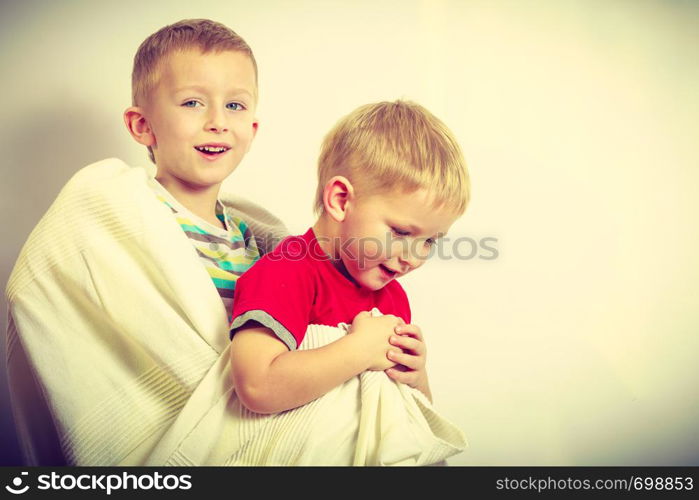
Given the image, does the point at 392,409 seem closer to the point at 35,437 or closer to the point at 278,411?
the point at 278,411

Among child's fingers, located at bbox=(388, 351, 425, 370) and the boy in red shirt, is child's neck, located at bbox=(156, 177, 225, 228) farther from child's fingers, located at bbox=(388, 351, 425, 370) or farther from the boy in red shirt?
child's fingers, located at bbox=(388, 351, 425, 370)

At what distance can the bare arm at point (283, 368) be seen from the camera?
0.80 metres

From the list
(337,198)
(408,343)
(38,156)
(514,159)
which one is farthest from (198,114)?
(514,159)

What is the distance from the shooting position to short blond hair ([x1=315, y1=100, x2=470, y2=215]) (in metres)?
0.90

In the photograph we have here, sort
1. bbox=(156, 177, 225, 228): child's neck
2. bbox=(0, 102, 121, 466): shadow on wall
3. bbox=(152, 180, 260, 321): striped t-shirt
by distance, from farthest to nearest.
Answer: bbox=(0, 102, 121, 466): shadow on wall < bbox=(156, 177, 225, 228): child's neck < bbox=(152, 180, 260, 321): striped t-shirt

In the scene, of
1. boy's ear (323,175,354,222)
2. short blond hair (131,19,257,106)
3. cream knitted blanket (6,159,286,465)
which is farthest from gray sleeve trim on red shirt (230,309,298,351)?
short blond hair (131,19,257,106)

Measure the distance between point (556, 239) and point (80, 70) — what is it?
3.88 feet

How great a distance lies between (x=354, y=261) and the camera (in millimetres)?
938

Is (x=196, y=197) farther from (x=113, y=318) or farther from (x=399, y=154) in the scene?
(x=399, y=154)

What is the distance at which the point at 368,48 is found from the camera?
144 centimetres

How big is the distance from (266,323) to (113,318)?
27 centimetres

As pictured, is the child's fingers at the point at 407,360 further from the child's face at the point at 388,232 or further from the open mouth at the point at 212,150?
the open mouth at the point at 212,150

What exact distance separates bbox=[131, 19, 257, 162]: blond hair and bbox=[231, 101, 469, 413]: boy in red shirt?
1.03 ft

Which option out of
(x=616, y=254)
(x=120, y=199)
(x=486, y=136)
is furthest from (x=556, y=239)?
(x=120, y=199)
